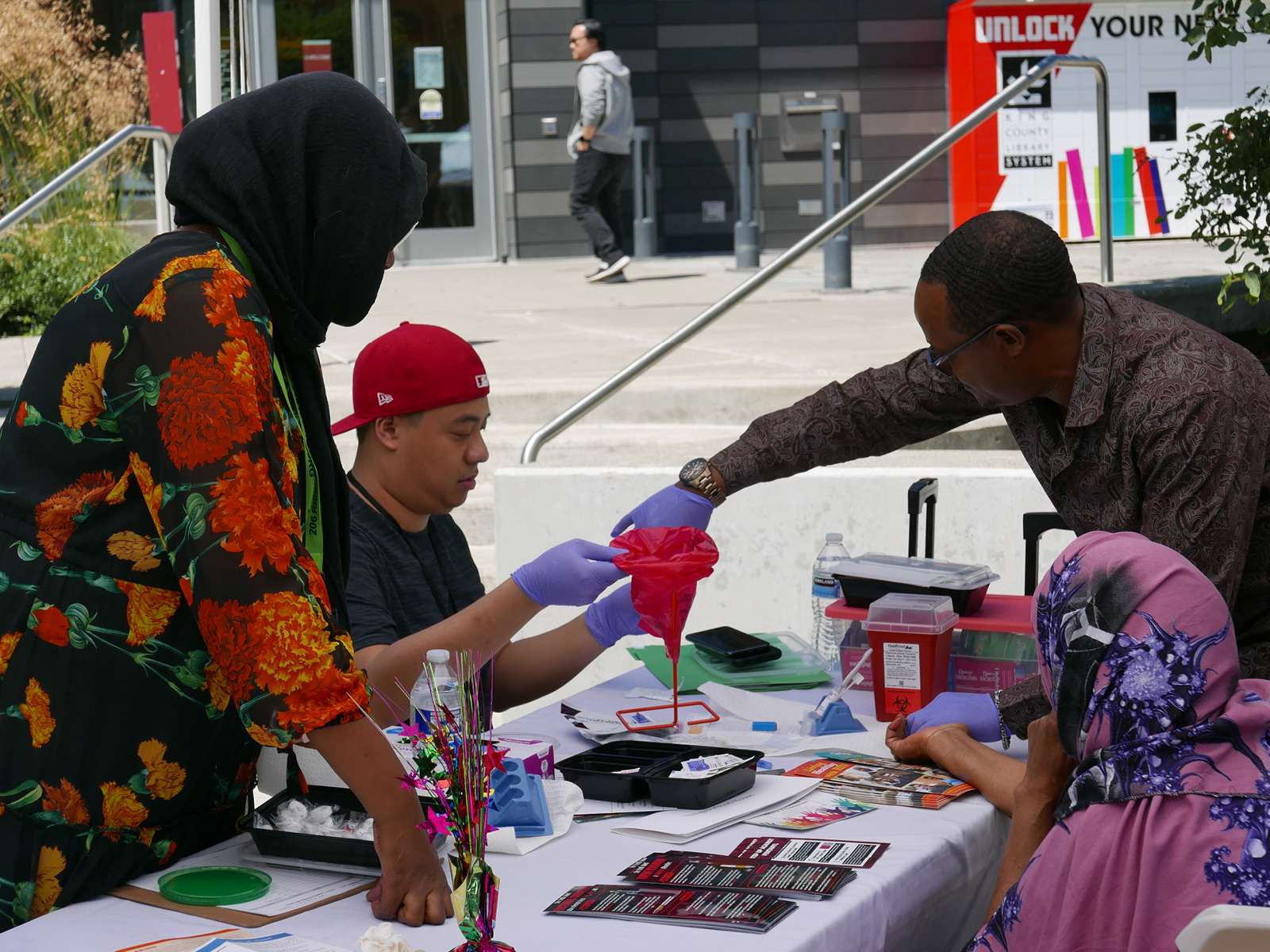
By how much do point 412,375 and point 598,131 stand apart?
7.66 meters

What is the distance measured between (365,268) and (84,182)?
296 inches

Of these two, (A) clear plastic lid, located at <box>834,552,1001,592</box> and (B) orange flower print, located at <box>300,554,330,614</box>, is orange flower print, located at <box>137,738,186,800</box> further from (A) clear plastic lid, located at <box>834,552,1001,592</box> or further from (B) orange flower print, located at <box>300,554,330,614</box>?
(A) clear plastic lid, located at <box>834,552,1001,592</box>

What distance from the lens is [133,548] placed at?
5.02 feet

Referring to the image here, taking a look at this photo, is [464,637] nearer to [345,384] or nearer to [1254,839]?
[1254,839]

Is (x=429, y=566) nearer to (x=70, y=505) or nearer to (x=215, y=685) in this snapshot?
(x=215, y=685)

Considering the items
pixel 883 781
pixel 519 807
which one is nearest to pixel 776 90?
pixel 883 781

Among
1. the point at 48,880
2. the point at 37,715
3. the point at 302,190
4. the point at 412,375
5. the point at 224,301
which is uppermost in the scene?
the point at 302,190

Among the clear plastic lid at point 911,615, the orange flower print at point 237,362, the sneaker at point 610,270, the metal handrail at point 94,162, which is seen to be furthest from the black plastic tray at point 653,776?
the sneaker at point 610,270

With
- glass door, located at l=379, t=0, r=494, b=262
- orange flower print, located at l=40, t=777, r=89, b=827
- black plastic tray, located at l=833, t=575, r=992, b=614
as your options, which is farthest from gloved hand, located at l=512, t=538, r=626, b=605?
glass door, located at l=379, t=0, r=494, b=262

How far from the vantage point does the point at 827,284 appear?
987 centimetres

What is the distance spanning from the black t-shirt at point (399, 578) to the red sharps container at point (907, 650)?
35.5 inches

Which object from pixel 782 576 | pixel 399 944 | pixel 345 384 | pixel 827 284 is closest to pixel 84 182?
pixel 345 384

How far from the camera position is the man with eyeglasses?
78.9 inches

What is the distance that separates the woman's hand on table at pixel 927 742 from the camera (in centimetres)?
218
